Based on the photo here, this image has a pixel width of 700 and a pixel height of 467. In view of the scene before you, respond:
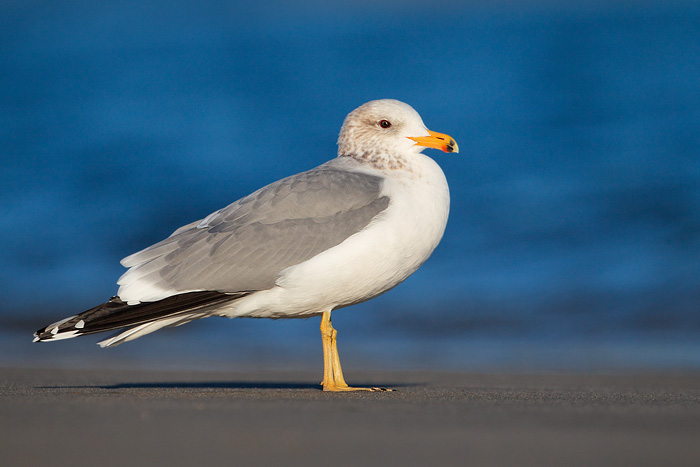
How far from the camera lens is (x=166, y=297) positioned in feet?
17.8

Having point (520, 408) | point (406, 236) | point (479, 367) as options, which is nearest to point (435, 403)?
point (520, 408)

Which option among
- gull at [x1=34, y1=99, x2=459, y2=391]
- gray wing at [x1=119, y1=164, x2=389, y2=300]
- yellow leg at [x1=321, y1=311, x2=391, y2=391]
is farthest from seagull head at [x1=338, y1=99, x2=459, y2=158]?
yellow leg at [x1=321, y1=311, x2=391, y2=391]

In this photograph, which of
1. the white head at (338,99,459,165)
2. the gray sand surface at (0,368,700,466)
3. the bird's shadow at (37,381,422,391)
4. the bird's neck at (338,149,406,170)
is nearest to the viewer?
the gray sand surface at (0,368,700,466)

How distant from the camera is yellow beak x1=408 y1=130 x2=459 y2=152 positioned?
6.28 m

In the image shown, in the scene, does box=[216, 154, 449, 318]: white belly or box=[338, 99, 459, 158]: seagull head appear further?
box=[338, 99, 459, 158]: seagull head

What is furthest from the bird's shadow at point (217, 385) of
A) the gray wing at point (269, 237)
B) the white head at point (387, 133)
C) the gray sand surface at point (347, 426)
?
the white head at point (387, 133)

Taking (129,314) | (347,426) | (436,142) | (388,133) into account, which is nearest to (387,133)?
(388,133)

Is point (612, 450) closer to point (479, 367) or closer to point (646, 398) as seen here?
point (646, 398)

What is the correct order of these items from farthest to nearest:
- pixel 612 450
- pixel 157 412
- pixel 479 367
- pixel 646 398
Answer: pixel 479 367 → pixel 646 398 → pixel 157 412 → pixel 612 450

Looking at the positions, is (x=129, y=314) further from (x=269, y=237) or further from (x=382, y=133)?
(x=382, y=133)

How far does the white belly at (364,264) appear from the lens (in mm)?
5438

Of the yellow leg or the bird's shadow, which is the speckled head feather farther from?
the bird's shadow

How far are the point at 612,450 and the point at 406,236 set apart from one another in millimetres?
2635

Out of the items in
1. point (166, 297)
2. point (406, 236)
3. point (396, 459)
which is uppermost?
point (406, 236)
